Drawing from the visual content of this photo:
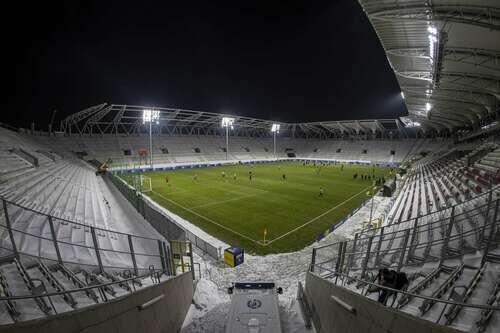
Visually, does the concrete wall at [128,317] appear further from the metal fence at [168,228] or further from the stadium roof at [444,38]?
the stadium roof at [444,38]

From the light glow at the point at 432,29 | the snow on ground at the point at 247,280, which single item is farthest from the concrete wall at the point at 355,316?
the light glow at the point at 432,29

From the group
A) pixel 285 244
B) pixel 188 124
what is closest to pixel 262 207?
pixel 285 244

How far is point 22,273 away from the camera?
177 inches

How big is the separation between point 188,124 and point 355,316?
7122cm

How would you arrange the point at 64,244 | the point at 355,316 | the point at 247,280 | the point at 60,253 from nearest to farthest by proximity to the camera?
the point at 355,316 < the point at 60,253 < the point at 64,244 < the point at 247,280

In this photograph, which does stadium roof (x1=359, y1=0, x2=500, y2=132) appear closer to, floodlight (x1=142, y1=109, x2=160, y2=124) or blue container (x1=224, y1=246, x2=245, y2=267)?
blue container (x1=224, y1=246, x2=245, y2=267)

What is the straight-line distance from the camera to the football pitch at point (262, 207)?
16.4 metres

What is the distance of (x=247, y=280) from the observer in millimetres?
11117

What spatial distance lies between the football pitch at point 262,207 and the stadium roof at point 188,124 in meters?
24.6

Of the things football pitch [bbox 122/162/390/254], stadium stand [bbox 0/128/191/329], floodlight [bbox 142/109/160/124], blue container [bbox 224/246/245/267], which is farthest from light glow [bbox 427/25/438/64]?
floodlight [bbox 142/109/160/124]

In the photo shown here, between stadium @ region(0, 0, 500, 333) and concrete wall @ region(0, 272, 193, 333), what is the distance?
3 cm

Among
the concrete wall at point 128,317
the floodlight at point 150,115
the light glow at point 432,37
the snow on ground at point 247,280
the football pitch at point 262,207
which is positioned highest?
the floodlight at point 150,115

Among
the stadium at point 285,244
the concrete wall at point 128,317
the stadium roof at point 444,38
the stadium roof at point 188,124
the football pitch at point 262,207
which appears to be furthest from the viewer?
the stadium roof at point 188,124

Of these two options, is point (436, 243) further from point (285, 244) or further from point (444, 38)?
point (444, 38)
